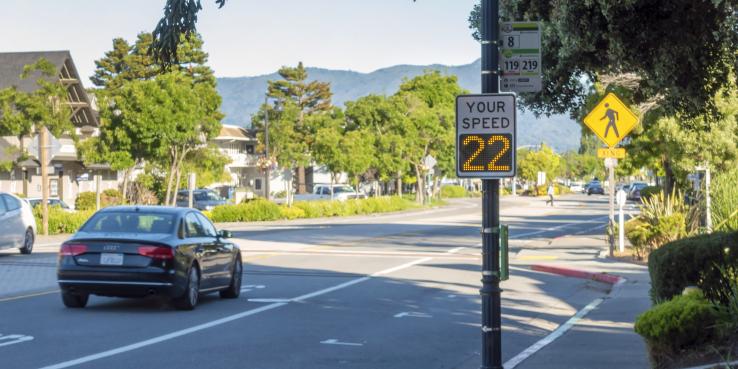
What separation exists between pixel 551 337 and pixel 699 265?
2.40m

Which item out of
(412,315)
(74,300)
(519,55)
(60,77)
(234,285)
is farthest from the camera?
(60,77)

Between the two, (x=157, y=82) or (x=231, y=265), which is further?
(x=157, y=82)

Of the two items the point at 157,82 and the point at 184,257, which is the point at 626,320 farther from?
the point at 157,82

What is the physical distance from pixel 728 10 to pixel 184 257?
8018 mm

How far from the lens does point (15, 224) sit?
85.2 ft

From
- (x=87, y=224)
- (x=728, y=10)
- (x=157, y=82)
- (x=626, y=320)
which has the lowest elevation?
(x=626, y=320)

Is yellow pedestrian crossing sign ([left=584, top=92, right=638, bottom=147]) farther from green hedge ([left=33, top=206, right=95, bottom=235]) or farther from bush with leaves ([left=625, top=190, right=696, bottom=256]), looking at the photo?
green hedge ([left=33, top=206, right=95, bottom=235])

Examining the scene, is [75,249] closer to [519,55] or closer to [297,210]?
[519,55]

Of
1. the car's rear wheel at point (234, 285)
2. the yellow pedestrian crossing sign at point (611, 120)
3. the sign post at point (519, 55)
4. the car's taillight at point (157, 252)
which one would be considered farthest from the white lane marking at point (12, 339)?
the yellow pedestrian crossing sign at point (611, 120)

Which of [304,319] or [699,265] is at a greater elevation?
[699,265]

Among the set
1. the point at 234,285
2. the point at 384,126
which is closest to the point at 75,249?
the point at 234,285

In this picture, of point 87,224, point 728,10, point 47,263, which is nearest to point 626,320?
point 728,10

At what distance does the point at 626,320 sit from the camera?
570 inches

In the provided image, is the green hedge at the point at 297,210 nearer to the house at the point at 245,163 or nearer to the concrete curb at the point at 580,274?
the concrete curb at the point at 580,274
